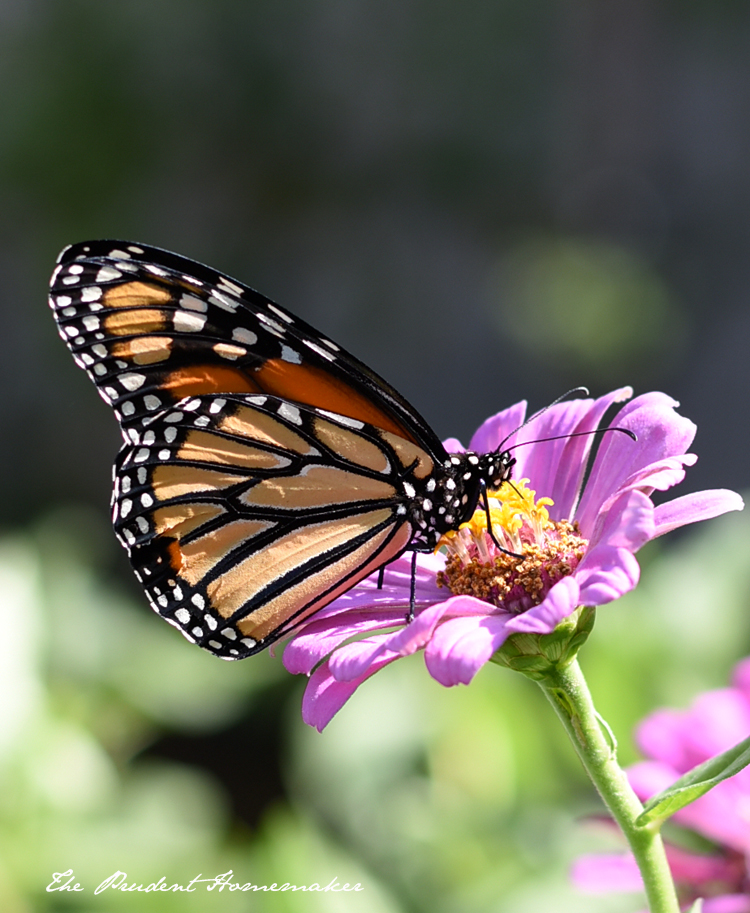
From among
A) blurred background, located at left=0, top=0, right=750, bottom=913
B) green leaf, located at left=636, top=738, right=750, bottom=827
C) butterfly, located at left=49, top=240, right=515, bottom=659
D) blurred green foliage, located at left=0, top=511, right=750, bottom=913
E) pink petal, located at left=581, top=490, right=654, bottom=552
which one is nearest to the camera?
green leaf, located at left=636, top=738, right=750, bottom=827

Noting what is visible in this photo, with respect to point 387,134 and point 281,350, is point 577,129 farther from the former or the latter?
point 281,350

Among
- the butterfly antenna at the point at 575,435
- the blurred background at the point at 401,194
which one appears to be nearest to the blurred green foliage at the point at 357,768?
the butterfly antenna at the point at 575,435

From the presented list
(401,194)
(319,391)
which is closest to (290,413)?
(319,391)

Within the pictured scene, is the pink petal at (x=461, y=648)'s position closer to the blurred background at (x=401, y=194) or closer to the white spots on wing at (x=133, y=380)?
the white spots on wing at (x=133, y=380)

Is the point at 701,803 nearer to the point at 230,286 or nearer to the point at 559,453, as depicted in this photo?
the point at 559,453

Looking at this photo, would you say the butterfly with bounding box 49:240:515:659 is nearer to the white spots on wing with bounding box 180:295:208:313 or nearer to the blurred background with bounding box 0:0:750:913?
the white spots on wing with bounding box 180:295:208:313

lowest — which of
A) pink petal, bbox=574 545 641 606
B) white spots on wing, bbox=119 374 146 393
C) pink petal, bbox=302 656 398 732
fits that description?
pink petal, bbox=302 656 398 732

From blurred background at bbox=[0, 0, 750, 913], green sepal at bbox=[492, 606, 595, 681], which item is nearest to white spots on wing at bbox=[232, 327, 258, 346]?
green sepal at bbox=[492, 606, 595, 681]
